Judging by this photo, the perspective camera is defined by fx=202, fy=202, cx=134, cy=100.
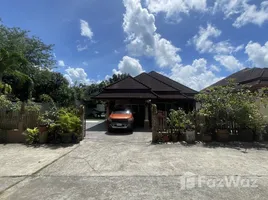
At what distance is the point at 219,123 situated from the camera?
35.0 feet

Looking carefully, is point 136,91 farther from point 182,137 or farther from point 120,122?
point 182,137

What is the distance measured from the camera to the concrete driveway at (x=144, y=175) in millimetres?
4285

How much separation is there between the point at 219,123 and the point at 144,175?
6.75 m

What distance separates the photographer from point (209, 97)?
11.2 m

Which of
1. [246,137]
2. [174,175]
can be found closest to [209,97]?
[246,137]

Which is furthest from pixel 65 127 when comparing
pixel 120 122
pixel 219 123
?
pixel 219 123

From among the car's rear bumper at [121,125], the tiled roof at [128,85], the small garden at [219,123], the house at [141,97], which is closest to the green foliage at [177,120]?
the small garden at [219,123]

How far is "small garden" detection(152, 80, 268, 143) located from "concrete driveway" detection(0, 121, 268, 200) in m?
1.89

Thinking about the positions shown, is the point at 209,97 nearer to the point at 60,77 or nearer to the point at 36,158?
the point at 36,158

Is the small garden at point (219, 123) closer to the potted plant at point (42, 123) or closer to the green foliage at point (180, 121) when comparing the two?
the green foliage at point (180, 121)

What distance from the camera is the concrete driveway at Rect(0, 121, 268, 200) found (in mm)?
4285

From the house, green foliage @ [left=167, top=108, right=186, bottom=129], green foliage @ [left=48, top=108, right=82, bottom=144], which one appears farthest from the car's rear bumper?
green foliage @ [left=167, top=108, right=186, bottom=129]

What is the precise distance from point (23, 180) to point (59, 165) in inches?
55.0

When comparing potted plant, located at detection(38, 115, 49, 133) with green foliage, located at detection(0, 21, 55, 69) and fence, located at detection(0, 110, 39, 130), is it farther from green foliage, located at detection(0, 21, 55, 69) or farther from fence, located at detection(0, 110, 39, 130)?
green foliage, located at detection(0, 21, 55, 69)
